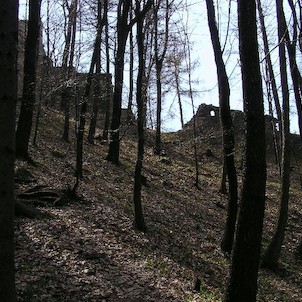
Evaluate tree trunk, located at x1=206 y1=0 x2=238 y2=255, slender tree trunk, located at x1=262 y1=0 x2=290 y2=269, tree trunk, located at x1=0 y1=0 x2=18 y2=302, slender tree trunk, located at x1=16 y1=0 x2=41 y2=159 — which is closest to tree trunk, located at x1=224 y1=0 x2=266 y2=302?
tree trunk, located at x1=0 y1=0 x2=18 y2=302

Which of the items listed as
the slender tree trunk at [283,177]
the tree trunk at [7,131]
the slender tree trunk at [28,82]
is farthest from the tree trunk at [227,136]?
the tree trunk at [7,131]

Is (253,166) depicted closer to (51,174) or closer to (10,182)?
(10,182)

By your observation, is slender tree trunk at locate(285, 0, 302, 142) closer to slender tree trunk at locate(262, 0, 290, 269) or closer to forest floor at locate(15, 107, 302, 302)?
slender tree trunk at locate(262, 0, 290, 269)

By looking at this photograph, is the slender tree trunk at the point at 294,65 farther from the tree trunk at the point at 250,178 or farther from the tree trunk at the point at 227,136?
the tree trunk at the point at 250,178

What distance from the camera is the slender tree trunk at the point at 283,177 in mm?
11234

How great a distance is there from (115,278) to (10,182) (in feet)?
13.3

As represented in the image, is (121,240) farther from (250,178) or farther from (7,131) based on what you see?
(7,131)

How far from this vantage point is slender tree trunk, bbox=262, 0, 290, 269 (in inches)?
442

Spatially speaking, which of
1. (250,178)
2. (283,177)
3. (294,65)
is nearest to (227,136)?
(283,177)

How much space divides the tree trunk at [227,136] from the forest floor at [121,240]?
60 centimetres

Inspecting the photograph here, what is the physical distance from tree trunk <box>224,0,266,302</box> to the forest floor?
130cm

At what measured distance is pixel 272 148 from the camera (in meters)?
30.8

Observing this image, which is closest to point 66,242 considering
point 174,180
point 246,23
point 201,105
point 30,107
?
point 246,23

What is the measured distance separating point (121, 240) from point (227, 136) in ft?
13.0
